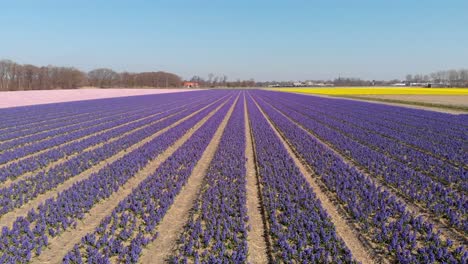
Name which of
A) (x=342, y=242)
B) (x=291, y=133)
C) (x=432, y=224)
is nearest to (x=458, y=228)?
(x=432, y=224)

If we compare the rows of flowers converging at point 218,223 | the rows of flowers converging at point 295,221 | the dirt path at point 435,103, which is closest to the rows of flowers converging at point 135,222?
the rows of flowers converging at point 218,223

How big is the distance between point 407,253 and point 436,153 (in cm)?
976

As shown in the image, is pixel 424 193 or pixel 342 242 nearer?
pixel 342 242

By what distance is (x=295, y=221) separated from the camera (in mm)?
6719

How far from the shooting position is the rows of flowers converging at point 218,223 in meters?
5.47

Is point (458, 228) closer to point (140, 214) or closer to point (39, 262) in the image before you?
point (140, 214)

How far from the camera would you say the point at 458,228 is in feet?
21.6

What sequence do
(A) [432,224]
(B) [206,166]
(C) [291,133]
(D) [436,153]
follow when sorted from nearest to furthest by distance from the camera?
(A) [432,224] → (B) [206,166] → (D) [436,153] → (C) [291,133]

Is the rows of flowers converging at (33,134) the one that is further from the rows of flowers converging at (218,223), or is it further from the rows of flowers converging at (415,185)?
the rows of flowers converging at (415,185)

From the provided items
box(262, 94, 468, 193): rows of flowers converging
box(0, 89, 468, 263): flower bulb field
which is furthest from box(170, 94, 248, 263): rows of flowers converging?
box(262, 94, 468, 193): rows of flowers converging

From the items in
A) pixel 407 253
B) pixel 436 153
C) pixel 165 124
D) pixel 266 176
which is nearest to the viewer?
pixel 407 253

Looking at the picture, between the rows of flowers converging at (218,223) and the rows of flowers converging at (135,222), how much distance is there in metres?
0.71

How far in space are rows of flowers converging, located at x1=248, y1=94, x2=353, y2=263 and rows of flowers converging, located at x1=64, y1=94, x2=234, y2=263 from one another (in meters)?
2.49

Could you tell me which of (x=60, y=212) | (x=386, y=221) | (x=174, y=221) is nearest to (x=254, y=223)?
(x=174, y=221)
